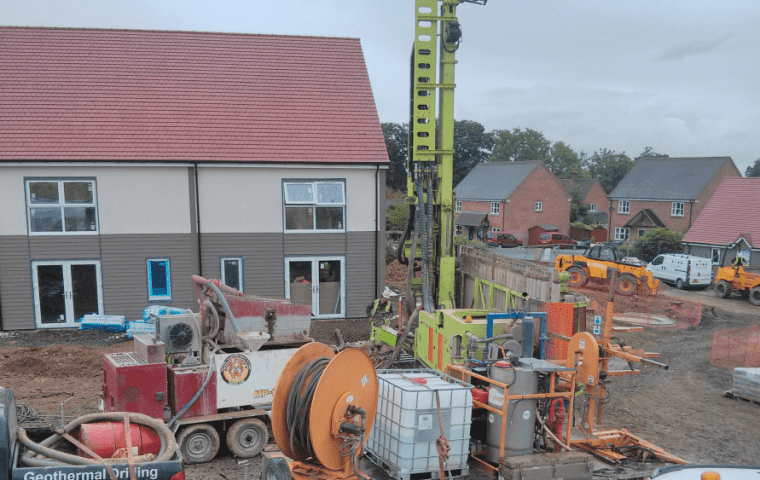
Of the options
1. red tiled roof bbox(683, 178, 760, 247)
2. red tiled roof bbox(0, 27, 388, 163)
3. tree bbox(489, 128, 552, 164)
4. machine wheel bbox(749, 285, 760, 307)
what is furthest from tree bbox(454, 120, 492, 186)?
red tiled roof bbox(0, 27, 388, 163)

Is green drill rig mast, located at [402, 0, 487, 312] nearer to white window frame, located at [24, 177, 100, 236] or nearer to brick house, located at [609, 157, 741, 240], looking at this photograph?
white window frame, located at [24, 177, 100, 236]

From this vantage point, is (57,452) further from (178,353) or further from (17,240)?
(17,240)

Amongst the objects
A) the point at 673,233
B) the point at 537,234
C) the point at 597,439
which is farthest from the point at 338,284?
the point at 537,234

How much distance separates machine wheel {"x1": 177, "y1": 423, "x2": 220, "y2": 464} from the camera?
874 cm

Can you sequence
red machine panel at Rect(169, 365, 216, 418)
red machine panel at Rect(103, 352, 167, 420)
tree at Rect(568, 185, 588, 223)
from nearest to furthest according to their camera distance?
red machine panel at Rect(103, 352, 167, 420) < red machine panel at Rect(169, 365, 216, 418) < tree at Rect(568, 185, 588, 223)

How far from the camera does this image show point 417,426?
6.82m

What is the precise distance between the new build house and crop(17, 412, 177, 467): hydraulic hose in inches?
450

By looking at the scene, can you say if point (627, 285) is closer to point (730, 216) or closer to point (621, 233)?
point (730, 216)

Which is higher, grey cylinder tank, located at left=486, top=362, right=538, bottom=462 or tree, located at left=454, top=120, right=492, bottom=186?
tree, located at left=454, top=120, right=492, bottom=186

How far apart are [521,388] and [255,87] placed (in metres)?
15.1

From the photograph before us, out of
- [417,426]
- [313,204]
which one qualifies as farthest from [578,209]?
[417,426]

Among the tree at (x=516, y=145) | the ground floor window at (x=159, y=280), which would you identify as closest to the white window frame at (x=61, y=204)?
the ground floor window at (x=159, y=280)

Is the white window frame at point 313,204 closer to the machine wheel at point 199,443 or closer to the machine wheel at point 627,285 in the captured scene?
the machine wheel at point 199,443

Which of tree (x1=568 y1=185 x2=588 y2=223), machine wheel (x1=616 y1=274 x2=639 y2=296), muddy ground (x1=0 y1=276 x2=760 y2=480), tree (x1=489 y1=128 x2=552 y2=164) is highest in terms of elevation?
tree (x1=489 y1=128 x2=552 y2=164)
